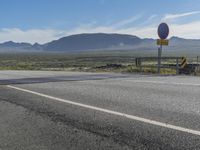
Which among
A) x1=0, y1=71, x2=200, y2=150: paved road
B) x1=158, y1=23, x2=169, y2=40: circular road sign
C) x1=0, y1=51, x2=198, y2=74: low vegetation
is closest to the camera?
Result: x1=0, y1=71, x2=200, y2=150: paved road

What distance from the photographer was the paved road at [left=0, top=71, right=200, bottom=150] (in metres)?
5.36

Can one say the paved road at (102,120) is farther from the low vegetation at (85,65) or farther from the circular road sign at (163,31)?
the low vegetation at (85,65)

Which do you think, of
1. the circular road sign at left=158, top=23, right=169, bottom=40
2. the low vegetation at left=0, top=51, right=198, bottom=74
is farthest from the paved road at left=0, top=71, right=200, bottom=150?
the low vegetation at left=0, top=51, right=198, bottom=74

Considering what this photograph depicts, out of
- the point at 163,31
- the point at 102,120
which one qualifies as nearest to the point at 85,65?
the point at 163,31

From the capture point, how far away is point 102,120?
22.3ft

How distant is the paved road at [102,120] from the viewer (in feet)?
17.6

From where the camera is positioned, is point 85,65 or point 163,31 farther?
point 85,65

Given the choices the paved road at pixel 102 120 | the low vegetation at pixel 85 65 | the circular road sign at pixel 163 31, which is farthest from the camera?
the low vegetation at pixel 85 65

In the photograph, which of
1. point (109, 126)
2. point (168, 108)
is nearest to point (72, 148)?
point (109, 126)

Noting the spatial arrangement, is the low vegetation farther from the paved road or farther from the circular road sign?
the paved road

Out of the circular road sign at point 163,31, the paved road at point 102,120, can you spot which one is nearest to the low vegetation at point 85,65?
the circular road sign at point 163,31

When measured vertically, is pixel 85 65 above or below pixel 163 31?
below

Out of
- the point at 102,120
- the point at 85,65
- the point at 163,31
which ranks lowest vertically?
the point at 85,65

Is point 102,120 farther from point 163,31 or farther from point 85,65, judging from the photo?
point 85,65
